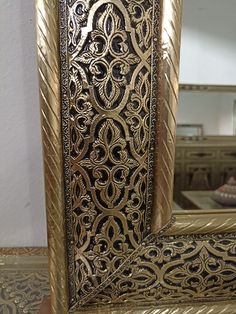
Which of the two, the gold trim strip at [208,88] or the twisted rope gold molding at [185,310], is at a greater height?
the gold trim strip at [208,88]

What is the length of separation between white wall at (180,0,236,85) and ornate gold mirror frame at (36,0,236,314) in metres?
0.03

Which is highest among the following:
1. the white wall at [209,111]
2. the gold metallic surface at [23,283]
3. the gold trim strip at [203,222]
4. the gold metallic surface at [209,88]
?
the gold metallic surface at [209,88]

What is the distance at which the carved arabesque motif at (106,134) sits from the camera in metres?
0.35

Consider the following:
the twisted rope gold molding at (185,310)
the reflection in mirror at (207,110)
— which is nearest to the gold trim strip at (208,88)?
the reflection in mirror at (207,110)

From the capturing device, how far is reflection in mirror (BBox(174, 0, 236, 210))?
0.39m

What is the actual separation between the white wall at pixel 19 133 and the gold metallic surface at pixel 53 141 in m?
0.16

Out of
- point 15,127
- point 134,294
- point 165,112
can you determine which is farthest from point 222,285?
point 15,127

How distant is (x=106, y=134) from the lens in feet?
1.24

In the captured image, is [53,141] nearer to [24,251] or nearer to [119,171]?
[119,171]

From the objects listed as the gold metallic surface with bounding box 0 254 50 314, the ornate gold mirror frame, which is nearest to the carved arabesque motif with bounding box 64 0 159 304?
the ornate gold mirror frame

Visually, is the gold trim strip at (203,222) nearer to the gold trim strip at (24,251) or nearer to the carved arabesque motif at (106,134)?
the carved arabesque motif at (106,134)

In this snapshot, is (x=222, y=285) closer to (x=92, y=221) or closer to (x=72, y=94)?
(x=92, y=221)

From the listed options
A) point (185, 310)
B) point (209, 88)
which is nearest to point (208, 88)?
→ point (209, 88)

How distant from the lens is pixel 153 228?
404 mm
